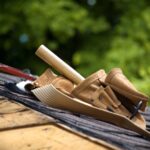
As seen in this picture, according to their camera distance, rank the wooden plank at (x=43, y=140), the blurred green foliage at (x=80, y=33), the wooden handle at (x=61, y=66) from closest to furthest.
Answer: the wooden plank at (x=43, y=140), the wooden handle at (x=61, y=66), the blurred green foliage at (x=80, y=33)

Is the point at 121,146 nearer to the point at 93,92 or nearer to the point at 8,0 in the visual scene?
the point at 93,92

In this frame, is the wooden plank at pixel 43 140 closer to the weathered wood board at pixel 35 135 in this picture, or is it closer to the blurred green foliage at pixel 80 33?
the weathered wood board at pixel 35 135

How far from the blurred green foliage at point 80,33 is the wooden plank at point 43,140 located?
13.1 feet

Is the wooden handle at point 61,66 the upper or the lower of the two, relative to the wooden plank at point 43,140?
upper

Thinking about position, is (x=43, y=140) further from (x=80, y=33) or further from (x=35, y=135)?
Answer: (x=80, y=33)

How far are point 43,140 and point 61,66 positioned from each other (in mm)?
548

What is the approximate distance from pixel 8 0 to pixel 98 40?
1199 mm

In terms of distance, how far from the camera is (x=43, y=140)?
4.78 feet

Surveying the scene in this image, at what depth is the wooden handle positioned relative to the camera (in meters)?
1.92

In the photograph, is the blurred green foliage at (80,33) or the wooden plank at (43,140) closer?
the wooden plank at (43,140)

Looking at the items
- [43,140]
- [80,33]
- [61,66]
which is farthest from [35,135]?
[80,33]

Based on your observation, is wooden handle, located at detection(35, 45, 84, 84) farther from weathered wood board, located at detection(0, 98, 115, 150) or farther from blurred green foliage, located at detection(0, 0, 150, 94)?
blurred green foliage, located at detection(0, 0, 150, 94)

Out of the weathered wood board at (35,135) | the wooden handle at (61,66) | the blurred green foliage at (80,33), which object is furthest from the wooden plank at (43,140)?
the blurred green foliage at (80,33)

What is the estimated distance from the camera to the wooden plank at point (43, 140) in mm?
1406
